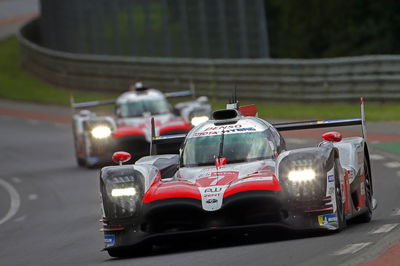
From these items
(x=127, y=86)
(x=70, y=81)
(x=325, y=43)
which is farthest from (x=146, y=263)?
(x=325, y=43)

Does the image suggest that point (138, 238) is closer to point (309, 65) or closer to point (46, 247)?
point (46, 247)

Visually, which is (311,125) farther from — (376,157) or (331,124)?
(376,157)

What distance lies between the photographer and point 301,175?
11930mm

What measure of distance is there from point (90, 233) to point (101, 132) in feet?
32.8

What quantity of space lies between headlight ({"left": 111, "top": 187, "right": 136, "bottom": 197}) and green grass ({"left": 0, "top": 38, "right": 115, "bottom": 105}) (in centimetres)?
2953

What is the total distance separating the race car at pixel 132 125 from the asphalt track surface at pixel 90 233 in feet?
1.78

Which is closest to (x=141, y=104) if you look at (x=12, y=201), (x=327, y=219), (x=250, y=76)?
(x=12, y=201)

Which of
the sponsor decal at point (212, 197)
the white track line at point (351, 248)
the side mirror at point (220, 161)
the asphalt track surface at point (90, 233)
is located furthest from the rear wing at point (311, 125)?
the white track line at point (351, 248)

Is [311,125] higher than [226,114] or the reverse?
the reverse

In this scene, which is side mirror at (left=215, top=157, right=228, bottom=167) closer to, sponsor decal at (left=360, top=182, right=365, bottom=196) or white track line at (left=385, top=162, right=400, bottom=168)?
sponsor decal at (left=360, top=182, right=365, bottom=196)

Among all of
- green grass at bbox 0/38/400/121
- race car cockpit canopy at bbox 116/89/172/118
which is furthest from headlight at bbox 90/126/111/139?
green grass at bbox 0/38/400/121

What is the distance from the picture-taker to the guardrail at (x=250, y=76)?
32.2 meters

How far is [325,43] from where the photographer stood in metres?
52.3

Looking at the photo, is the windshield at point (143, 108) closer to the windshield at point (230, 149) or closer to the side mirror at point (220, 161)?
the windshield at point (230, 149)
